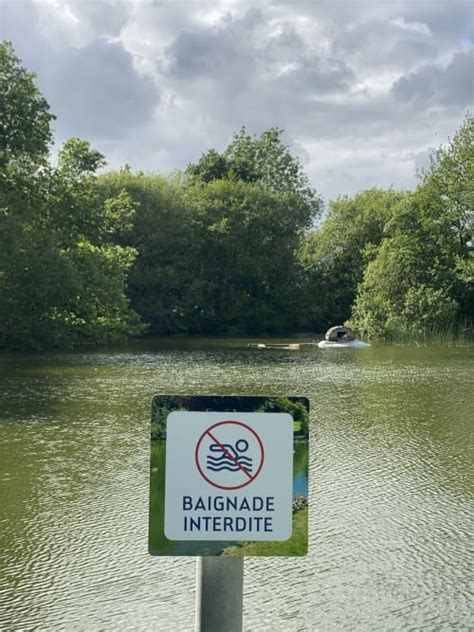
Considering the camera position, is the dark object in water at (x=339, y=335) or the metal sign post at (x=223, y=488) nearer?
the metal sign post at (x=223, y=488)

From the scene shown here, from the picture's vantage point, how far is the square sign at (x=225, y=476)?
6.72ft

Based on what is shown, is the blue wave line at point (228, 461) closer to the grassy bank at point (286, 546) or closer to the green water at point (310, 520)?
the grassy bank at point (286, 546)

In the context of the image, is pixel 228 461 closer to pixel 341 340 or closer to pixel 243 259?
pixel 341 340

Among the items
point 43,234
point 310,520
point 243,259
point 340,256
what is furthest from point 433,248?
point 310,520

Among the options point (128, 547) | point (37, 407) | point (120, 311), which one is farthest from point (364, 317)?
point (128, 547)

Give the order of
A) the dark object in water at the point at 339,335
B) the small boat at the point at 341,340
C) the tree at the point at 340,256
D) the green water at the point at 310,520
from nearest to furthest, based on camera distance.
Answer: the green water at the point at 310,520 < the small boat at the point at 341,340 < the dark object in water at the point at 339,335 < the tree at the point at 340,256

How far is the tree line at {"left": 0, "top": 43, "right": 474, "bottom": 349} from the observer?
74.2 ft

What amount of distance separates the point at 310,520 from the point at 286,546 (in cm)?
362

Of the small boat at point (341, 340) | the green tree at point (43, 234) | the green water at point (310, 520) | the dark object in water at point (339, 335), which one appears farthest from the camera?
the dark object in water at point (339, 335)

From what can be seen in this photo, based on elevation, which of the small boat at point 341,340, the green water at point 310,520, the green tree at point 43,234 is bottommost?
the green water at point 310,520

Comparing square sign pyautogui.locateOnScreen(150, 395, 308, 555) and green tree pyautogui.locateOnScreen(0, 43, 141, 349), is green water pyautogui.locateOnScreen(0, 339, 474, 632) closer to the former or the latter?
square sign pyautogui.locateOnScreen(150, 395, 308, 555)

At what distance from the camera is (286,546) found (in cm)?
209

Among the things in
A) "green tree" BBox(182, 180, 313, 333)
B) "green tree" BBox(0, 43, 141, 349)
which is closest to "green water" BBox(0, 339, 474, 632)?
"green tree" BBox(0, 43, 141, 349)

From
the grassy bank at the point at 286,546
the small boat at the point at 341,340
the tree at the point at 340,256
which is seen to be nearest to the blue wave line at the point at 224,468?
the grassy bank at the point at 286,546
